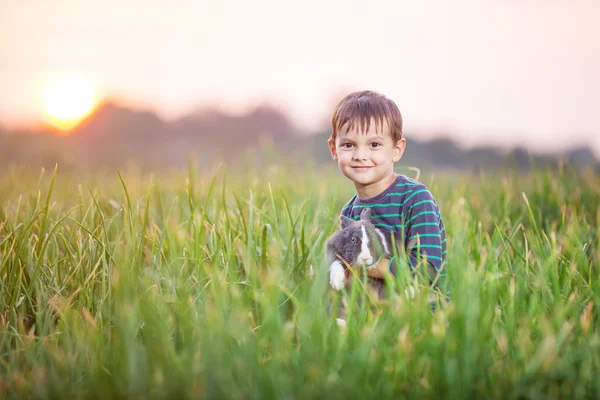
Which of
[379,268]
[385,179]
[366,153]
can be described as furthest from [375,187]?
[379,268]

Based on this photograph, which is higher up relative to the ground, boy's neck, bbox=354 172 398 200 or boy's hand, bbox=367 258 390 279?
boy's neck, bbox=354 172 398 200

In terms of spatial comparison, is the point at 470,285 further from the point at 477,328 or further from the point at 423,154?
the point at 423,154

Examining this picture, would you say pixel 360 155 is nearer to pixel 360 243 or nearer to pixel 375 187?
pixel 375 187

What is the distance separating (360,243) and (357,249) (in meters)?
0.03

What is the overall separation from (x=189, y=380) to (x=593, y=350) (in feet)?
4.31

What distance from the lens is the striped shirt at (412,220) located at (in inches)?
90.6

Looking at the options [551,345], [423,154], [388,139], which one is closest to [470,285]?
[551,345]

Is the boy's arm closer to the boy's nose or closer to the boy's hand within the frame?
the boy's hand

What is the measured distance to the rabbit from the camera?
222 cm

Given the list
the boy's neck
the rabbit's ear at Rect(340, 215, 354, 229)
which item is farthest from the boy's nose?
the rabbit's ear at Rect(340, 215, 354, 229)

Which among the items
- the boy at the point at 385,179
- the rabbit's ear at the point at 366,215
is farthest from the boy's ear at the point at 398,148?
the rabbit's ear at the point at 366,215

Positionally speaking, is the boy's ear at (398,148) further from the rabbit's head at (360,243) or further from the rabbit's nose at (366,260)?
the rabbit's nose at (366,260)

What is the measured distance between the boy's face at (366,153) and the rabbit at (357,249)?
0.18 m

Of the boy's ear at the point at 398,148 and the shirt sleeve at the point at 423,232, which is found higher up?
the boy's ear at the point at 398,148
